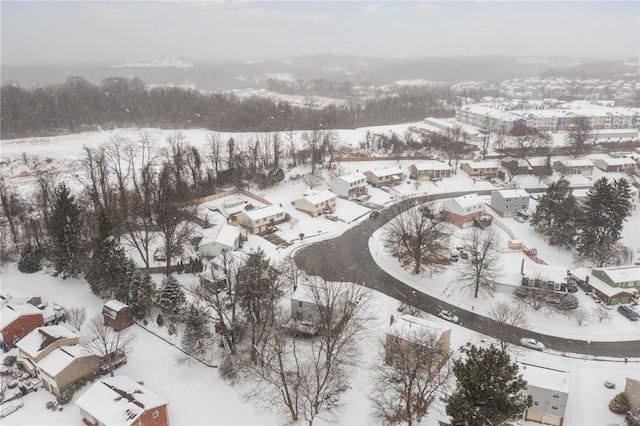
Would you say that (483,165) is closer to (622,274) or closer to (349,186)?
(349,186)

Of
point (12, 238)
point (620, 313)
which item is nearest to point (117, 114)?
point (12, 238)

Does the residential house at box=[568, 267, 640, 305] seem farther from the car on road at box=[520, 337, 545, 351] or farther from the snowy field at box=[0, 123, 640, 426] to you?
the car on road at box=[520, 337, 545, 351]

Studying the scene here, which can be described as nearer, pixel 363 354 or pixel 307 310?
pixel 363 354

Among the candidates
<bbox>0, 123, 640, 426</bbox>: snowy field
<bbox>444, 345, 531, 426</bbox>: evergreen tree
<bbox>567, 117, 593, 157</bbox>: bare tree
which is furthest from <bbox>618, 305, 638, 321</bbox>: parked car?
<bbox>567, 117, 593, 157</bbox>: bare tree

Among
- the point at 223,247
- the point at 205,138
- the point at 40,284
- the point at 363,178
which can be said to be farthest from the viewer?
the point at 205,138

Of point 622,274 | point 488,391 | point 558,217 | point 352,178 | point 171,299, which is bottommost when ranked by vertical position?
point 622,274

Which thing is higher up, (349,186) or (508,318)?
(349,186)

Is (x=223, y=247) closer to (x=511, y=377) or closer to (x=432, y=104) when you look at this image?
(x=511, y=377)

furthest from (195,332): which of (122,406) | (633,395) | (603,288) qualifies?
(603,288)
